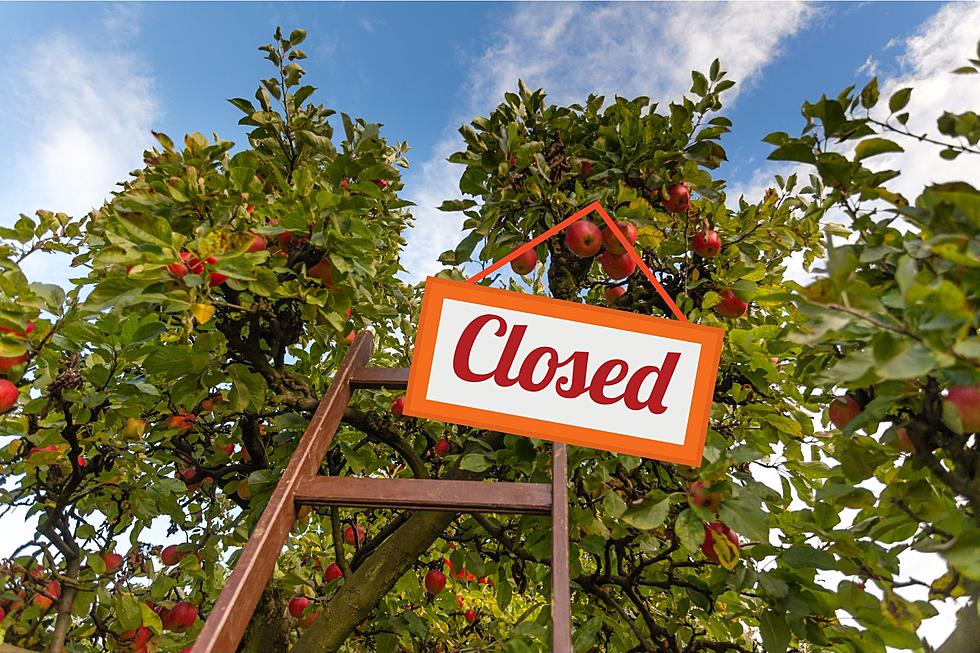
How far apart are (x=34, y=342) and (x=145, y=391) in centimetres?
37

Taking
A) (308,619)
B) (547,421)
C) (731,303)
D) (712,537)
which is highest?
(731,303)

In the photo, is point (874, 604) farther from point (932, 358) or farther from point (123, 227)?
point (123, 227)

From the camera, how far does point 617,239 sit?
2588mm

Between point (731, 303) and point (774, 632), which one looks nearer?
point (774, 632)

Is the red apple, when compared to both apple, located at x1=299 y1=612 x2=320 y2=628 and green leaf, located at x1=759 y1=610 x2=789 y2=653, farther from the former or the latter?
green leaf, located at x1=759 y1=610 x2=789 y2=653

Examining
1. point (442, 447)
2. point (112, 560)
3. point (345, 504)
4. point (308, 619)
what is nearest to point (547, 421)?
point (345, 504)

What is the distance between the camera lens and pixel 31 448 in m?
2.50

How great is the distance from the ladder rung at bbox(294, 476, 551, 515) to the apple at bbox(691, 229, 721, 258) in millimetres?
1333

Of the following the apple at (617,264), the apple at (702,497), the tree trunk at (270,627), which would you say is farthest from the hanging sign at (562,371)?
the tree trunk at (270,627)

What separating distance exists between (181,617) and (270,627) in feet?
1.68

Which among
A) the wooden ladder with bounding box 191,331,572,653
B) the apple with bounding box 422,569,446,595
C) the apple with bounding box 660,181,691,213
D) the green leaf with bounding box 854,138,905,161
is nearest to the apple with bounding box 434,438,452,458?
the apple with bounding box 422,569,446,595

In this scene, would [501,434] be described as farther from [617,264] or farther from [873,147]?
[873,147]

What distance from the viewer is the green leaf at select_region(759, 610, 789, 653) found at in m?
1.84

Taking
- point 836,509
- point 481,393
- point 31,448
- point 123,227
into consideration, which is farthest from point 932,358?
point 31,448
